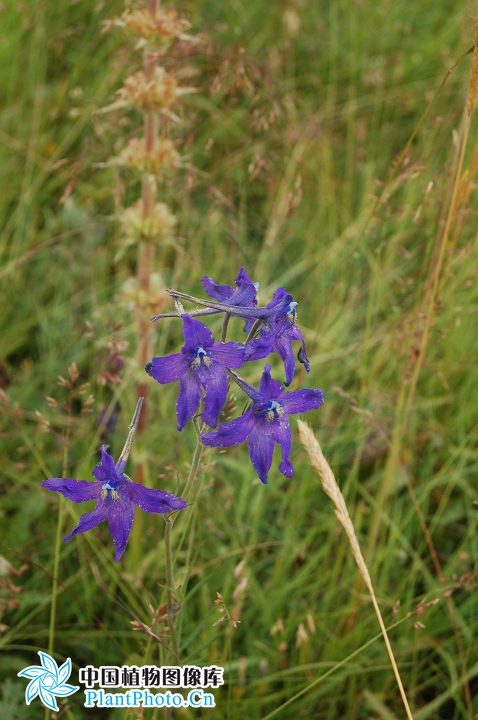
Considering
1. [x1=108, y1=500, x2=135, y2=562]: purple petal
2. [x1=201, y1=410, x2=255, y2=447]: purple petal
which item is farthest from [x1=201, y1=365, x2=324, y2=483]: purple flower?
[x1=108, y1=500, x2=135, y2=562]: purple petal

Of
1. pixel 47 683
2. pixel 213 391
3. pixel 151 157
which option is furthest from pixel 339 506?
pixel 151 157

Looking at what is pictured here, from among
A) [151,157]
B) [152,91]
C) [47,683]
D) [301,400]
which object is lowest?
[47,683]

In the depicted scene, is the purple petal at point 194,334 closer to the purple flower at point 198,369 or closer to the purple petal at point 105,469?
the purple flower at point 198,369

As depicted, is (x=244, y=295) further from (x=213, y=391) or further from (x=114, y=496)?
(x=114, y=496)

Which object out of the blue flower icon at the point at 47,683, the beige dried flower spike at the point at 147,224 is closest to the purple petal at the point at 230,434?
the blue flower icon at the point at 47,683

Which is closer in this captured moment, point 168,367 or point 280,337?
point 168,367

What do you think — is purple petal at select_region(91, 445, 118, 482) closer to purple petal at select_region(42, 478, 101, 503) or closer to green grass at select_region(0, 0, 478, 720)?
purple petal at select_region(42, 478, 101, 503)
